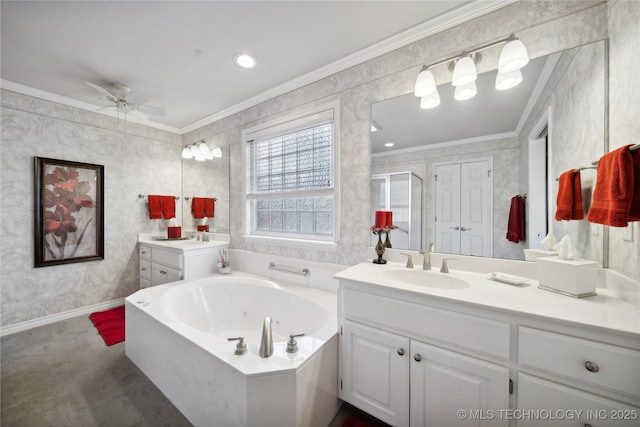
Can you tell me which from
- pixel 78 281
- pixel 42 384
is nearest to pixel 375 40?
pixel 42 384

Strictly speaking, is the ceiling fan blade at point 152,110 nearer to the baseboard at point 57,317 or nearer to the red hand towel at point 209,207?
the red hand towel at point 209,207

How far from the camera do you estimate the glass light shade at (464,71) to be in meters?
1.40

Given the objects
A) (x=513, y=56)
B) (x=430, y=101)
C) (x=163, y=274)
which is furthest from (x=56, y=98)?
(x=513, y=56)

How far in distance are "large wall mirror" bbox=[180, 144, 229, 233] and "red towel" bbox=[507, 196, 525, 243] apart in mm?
2785

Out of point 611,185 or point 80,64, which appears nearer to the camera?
point 611,185

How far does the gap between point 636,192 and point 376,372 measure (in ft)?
4.43

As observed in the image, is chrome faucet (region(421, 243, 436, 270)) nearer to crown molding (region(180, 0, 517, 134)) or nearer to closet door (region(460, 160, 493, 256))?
closet door (region(460, 160, 493, 256))

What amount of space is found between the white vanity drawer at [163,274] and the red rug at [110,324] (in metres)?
0.49

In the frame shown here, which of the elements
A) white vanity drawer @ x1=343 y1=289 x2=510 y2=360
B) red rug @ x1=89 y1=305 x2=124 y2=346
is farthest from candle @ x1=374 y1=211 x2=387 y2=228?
red rug @ x1=89 y1=305 x2=124 y2=346

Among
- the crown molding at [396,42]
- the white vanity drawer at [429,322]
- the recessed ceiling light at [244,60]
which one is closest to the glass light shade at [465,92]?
the crown molding at [396,42]

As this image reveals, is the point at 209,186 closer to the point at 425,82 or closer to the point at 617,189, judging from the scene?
the point at 425,82

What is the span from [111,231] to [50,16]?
7.49 feet

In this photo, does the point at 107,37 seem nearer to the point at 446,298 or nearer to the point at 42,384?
the point at 42,384

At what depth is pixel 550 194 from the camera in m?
1.30
